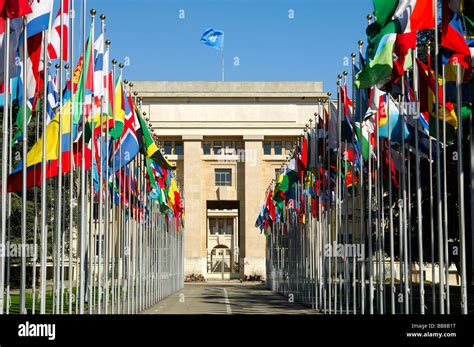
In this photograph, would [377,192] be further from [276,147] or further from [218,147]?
[218,147]

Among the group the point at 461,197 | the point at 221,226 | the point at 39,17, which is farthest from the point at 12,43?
the point at 221,226

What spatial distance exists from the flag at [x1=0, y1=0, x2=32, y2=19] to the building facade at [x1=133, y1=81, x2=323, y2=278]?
72526 mm

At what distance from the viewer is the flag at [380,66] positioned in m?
23.6

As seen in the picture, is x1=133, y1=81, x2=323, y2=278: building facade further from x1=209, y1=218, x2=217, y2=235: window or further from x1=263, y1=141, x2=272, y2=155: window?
x1=209, y1=218, x2=217, y2=235: window

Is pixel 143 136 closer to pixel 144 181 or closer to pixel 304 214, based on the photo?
pixel 144 181

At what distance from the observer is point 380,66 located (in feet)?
77.9

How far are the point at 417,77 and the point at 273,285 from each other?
147 ft

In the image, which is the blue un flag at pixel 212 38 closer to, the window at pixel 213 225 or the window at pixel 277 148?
the window at pixel 277 148

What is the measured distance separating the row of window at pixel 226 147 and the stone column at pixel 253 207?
1614 millimetres

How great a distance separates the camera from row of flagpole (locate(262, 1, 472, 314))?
24.1 metres

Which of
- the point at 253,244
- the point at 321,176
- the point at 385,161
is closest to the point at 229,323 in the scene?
the point at 385,161

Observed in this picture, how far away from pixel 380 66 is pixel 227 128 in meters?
71.1

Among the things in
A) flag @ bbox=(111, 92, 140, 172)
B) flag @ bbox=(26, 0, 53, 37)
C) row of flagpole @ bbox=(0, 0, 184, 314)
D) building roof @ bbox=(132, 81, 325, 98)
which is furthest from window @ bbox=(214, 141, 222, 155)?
flag @ bbox=(26, 0, 53, 37)

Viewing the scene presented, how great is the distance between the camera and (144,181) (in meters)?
41.4
